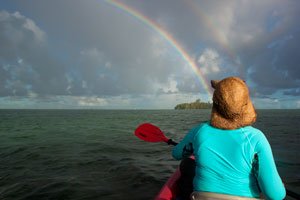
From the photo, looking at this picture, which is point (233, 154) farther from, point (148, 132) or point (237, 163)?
point (148, 132)

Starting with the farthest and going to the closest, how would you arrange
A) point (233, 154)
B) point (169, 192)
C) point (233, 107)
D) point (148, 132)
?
1. point (148, 132)
2. point (169, 192)
3. point (233, 107)
4. point (233, 154)

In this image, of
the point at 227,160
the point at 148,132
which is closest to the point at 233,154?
the point at 227,160

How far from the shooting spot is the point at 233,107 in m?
1.94

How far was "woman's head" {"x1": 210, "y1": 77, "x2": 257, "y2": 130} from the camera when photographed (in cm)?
191

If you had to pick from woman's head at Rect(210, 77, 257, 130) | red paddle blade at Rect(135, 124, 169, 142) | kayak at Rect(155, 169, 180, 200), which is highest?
woman's head at Rect(210, 77, 257, 130)

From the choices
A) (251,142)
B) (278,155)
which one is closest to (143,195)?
(251,142)

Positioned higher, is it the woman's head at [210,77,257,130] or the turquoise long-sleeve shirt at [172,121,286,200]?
the woman's head at [210,77,257,130]

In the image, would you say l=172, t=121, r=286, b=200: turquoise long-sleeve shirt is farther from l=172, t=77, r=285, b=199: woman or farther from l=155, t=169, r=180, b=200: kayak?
l=155, t=169, r=180, b=200: kayak

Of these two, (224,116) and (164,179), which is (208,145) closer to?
(224,116)

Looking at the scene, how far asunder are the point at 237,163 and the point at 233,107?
58cm

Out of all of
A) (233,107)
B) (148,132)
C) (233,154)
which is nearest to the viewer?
(233,154)

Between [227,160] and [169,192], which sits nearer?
[227,160]

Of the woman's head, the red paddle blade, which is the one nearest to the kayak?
the red paddle blade

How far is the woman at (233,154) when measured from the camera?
1.75 metres
